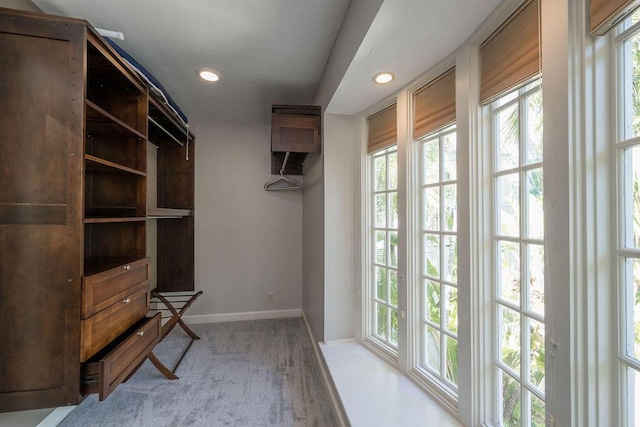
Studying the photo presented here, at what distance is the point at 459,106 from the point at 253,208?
8.59 feet

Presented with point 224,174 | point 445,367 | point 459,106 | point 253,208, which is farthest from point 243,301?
point 459,106

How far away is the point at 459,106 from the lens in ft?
4.20

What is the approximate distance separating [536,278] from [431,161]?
0.85 m

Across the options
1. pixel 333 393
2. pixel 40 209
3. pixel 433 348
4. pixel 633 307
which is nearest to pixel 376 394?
pixel 333 393

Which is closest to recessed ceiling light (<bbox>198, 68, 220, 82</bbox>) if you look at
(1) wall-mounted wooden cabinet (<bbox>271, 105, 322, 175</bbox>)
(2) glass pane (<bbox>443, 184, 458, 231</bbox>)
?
(1) wall-mounted wooden cabinet (<bbox>271, 105, 322, 175</bbox>)

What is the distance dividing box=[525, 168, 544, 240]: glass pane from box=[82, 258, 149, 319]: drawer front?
1.92 meters

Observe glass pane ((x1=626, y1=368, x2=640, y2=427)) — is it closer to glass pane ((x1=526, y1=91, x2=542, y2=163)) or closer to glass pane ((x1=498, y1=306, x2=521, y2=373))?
glass pane ((x1=498, y1=306, x2=521, y2=373))

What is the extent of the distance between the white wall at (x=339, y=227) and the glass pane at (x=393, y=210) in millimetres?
361

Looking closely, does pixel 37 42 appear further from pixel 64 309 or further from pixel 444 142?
pixel 444 142

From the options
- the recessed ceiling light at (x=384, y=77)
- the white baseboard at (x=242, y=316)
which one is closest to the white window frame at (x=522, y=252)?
the recessed ceiling light at (x=384, y=77)

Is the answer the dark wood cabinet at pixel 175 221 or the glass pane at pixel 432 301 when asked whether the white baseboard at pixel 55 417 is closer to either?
the dark wood cabinet at pixel 175 221

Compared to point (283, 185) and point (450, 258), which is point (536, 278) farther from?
point (283, 185)

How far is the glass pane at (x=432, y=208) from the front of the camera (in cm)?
154

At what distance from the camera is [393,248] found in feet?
6.26
